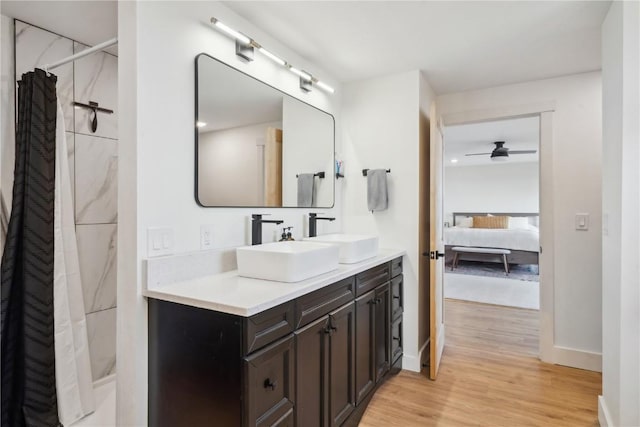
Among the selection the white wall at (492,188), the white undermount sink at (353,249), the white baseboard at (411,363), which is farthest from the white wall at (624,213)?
the white wall at (492,188)

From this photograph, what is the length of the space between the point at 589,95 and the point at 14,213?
394cm

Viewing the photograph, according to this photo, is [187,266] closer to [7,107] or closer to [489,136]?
[7,107]

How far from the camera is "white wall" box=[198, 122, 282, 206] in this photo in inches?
Answer: 71.3

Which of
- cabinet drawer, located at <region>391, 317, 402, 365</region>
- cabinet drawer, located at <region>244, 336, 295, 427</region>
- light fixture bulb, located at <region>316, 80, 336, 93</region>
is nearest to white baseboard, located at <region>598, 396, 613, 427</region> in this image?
cabinet drawer, located at <region>391, 317, 402, 365</region>

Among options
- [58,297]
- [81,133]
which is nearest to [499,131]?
[81,133]

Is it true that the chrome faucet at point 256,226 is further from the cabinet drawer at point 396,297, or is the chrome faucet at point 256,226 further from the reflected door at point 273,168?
the cabinet drawer at point 396,297

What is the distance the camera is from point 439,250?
9.25 feet

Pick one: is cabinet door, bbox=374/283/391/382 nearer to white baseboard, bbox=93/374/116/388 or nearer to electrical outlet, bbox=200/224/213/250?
electrical outlet, bbox=200/224/213/250

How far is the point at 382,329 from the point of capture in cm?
240

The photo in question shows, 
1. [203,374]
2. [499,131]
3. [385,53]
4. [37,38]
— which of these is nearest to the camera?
[203,374]

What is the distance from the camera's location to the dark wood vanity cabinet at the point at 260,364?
130cm

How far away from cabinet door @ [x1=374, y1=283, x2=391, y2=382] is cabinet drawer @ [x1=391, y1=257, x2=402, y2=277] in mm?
159

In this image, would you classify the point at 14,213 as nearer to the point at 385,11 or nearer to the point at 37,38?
the point at 37,38

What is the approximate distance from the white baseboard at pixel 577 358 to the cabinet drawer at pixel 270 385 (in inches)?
98.6
